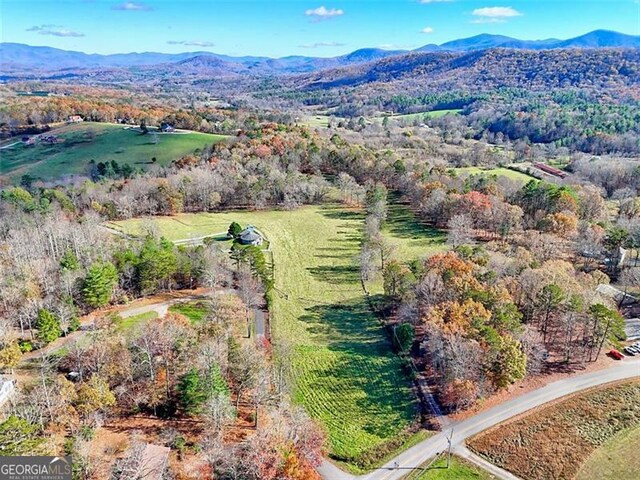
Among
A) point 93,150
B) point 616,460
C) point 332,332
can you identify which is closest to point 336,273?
point 332,332

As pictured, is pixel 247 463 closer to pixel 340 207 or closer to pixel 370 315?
pixel 370 315

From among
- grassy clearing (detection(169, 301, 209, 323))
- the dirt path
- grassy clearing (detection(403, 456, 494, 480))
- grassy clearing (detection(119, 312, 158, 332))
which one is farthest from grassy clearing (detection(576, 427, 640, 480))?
the dirt path

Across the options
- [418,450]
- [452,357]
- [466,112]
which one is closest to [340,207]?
[452,357]

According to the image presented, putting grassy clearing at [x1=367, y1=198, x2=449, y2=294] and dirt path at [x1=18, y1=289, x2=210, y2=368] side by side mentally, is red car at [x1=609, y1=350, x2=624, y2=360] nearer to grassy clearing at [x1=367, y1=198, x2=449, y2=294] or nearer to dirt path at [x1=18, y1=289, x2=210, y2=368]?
grassy clearing at [x1=367, y1=198, x2=449, y2=294]

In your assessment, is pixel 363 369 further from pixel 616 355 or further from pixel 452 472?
pixel 616 355

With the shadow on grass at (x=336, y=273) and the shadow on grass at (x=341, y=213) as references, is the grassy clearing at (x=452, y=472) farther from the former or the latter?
the shadow on grass at (x=341, y=213)
